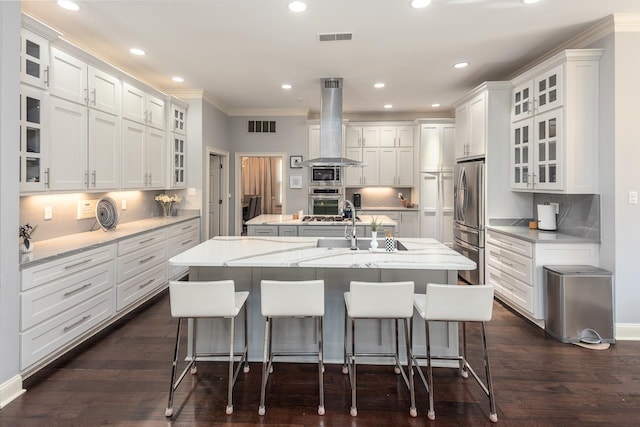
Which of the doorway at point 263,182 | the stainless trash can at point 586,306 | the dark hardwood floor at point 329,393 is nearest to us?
the dark hardwood floor at point 329,393

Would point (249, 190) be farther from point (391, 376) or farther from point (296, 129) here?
point (391, 376)

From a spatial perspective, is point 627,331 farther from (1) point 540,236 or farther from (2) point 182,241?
(2) point 182,241

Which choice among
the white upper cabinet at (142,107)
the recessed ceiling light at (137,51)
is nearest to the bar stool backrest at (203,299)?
the white upper cabinet at (142,107)

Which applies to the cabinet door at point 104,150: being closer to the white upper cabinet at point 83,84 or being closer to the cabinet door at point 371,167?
the white upper cabinet at point 83,84

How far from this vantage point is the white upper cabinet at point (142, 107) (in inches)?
161

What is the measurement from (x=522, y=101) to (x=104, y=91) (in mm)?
4456

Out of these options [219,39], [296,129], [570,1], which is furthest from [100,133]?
[570,1]

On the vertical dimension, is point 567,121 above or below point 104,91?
below

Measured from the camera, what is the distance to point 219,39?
362cm

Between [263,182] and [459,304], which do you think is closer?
[459,304]

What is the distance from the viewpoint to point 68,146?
10.3ft

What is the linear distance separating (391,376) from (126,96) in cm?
391

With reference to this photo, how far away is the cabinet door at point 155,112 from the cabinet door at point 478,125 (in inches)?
164

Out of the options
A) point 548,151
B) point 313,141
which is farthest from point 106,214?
point 548,151
